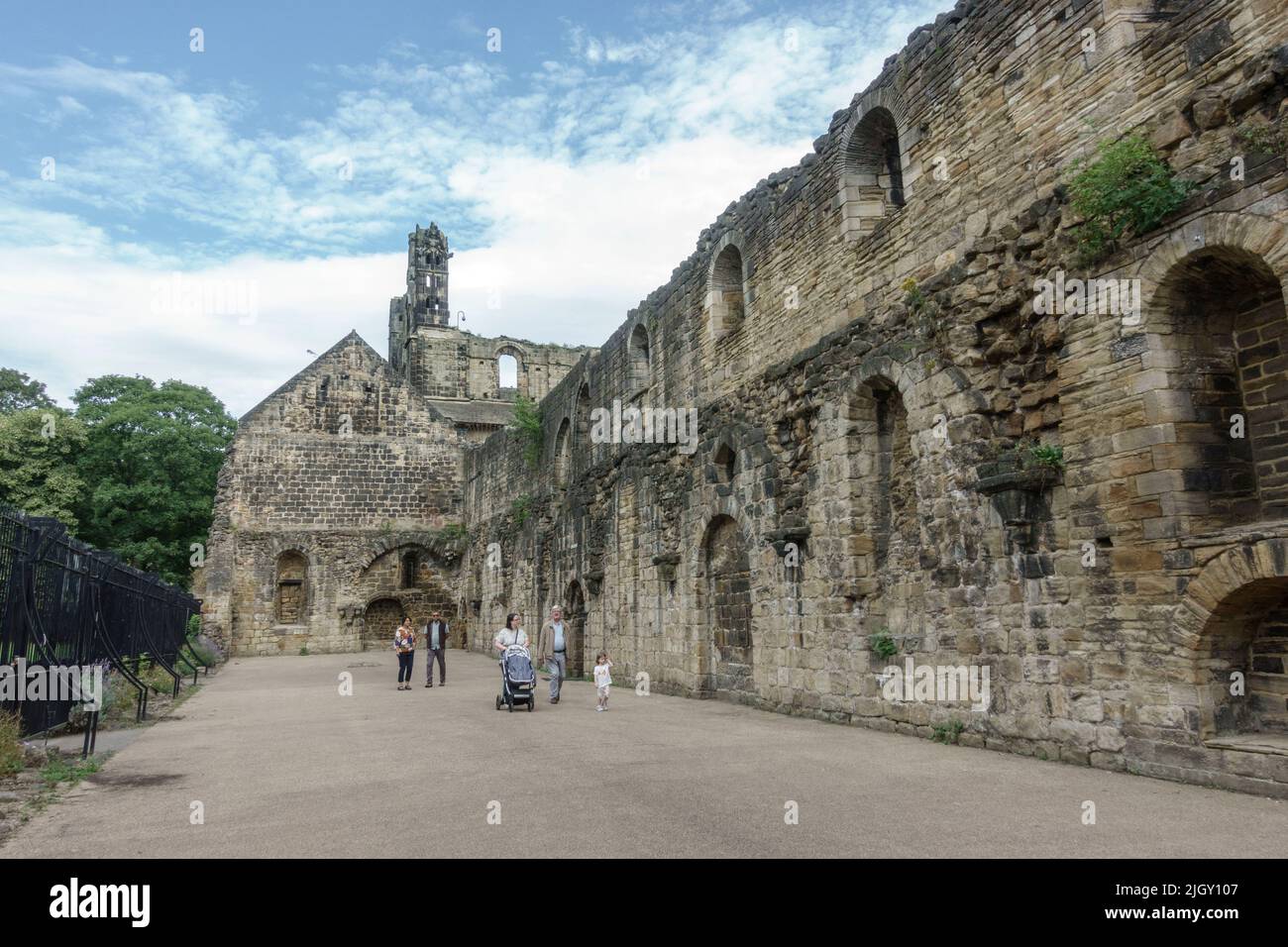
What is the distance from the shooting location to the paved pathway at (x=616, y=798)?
5.00 metres

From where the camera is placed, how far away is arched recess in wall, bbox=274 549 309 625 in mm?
31547

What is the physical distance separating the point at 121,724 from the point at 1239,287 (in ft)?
40.6

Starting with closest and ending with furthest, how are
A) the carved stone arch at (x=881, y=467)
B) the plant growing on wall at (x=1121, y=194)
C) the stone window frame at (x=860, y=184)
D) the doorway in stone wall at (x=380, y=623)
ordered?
the plant growing on wall at (x=1121, y=194)
the carved stone arch at (x=881, y=467)
the stone window frame at (x=860, y=184)
the doorway in stone wall at (x=380, y=623)

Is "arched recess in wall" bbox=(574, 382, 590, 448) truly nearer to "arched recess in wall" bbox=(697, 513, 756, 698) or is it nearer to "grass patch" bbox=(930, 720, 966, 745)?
"arched recess in wall" bbox=(697, 513, 756, 698)

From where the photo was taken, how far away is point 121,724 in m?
11.4

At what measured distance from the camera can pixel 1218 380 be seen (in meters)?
6.83

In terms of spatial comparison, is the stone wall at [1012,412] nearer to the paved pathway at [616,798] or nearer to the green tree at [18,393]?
the paved pathway at [616,798]

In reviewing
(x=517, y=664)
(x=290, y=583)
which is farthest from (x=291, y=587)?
(x=517, y=664)

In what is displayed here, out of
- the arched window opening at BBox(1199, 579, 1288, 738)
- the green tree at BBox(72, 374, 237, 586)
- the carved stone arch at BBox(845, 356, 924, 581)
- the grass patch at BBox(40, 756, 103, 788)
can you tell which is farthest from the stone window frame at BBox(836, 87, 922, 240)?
the green tree at BBox(72, 374, 237, 586)

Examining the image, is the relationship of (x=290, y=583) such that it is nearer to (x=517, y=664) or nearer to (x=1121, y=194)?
(x=517, y=664)

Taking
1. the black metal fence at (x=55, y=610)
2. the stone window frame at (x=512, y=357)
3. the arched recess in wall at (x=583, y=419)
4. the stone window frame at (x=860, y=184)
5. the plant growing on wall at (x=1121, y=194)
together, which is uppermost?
the stone window frame at (x=512, y=357)

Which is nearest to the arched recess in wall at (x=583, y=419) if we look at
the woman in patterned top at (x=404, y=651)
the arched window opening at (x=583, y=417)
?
the arched window opening at (x=583, y=417)

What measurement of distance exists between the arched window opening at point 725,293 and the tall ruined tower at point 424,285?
130ft

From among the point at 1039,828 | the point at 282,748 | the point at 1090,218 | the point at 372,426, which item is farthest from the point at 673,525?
the point at 372,426
